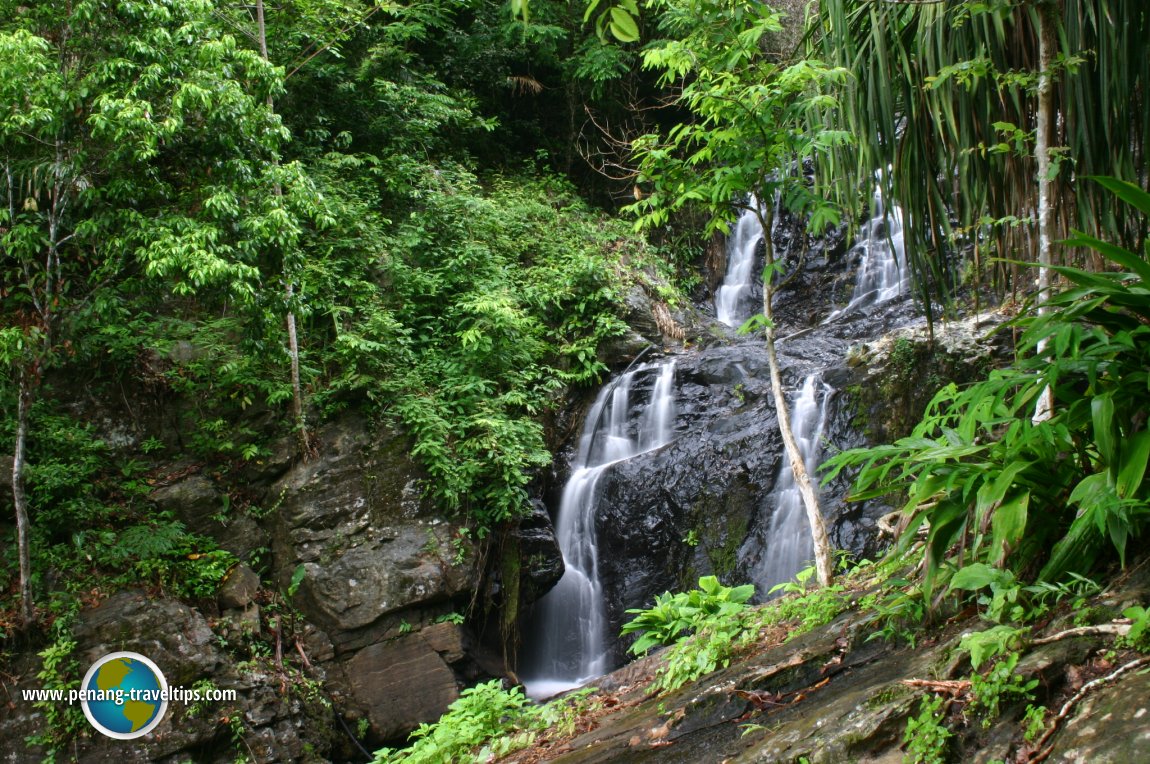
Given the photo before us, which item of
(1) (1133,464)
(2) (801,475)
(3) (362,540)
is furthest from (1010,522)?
(3) (362,540)

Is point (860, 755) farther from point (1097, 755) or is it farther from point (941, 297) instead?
point (941, 297)

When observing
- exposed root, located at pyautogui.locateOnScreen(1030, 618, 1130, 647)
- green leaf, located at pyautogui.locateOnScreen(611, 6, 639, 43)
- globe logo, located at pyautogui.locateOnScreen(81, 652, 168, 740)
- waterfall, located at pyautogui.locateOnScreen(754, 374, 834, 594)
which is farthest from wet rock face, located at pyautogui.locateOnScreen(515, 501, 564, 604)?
green leaf, located at pyautogui.locateOnScreen(611, 6, 639, 43)

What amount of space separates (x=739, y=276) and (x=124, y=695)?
34.7 ft

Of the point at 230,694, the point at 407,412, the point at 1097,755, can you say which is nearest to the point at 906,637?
the point at 1097,755

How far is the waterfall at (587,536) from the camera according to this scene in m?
8.05

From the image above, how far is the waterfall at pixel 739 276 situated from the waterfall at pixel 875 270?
1.72 meters

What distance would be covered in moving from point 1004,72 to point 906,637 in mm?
2470

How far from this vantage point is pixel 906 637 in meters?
2.56

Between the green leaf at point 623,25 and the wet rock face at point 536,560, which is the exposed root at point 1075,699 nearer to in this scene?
the green leaf at point 623,25

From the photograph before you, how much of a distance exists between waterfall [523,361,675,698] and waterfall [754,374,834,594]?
1.70 metres

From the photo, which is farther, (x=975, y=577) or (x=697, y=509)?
(x=697, y=509)

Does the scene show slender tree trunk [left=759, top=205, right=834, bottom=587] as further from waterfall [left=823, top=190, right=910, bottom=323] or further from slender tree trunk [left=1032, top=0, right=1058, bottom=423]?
waterfall [left=823, top=190, right=910, bottom=323]

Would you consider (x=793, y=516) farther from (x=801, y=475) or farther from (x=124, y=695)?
(x=124, y=695)

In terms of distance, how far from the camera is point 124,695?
601cm
